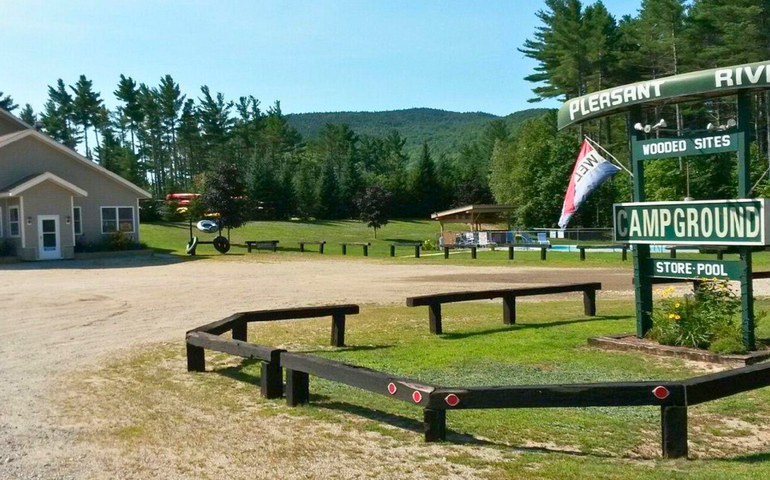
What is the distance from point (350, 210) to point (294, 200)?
715cm

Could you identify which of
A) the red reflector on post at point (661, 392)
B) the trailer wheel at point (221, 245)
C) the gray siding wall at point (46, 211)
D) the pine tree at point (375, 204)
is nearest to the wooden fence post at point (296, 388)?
the red reflector on post at point (661, 392)

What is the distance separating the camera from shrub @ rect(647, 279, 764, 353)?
10430 mm

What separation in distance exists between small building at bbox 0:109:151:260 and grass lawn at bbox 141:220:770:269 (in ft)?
13.4

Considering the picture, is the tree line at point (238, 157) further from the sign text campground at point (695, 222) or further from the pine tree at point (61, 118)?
the sign text campground at point (695, 222)

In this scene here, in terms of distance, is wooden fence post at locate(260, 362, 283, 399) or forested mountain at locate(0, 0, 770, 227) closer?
wooden fence post at locate(260, 362, 283, 399)

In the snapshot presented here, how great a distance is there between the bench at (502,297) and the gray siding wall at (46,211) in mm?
25788

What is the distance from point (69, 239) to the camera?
35188 mm

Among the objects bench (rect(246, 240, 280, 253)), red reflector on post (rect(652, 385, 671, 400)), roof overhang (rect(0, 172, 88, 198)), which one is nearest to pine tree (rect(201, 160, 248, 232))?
bench (rect(246, 240, 280, 253))

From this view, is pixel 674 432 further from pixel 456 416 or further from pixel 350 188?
pixel 350 188

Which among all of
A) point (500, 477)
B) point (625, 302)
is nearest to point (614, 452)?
point (500, 477)

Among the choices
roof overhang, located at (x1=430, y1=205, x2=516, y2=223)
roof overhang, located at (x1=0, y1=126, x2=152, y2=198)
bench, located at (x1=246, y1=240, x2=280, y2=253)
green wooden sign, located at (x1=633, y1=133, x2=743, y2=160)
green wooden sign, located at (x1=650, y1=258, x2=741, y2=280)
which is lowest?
bench, located at (x1=246, y1=240, x2=280, y2=253)

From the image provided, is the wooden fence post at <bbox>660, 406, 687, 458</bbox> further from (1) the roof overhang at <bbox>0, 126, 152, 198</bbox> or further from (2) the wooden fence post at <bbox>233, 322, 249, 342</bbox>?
(1) the roof overhang at <bbox>0, 126, 152, 198</bbox>

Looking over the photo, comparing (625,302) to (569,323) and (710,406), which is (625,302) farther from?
(710,406)

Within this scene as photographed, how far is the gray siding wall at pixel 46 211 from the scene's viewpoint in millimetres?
33812
